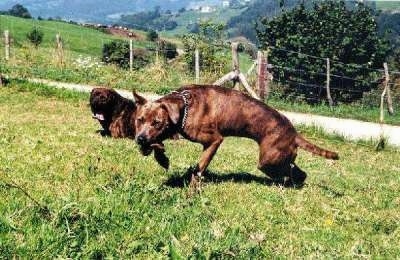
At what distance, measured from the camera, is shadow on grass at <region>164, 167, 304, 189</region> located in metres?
7.69

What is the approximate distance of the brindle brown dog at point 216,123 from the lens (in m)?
6.68

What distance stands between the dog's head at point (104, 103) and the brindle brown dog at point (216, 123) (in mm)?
4706

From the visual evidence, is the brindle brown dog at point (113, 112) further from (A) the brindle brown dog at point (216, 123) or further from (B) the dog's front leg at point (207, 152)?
(B) the dog's front leg at point (207, 152)

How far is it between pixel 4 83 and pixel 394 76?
2348cm

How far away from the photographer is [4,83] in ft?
62.8

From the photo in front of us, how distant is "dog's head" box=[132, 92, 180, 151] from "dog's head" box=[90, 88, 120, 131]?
5.36m

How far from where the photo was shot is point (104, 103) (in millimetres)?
12000

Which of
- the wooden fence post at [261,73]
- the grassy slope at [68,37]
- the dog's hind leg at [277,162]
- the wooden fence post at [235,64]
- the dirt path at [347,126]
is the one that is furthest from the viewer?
the grassy slope at [68,37]

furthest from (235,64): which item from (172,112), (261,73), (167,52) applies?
(167,52)

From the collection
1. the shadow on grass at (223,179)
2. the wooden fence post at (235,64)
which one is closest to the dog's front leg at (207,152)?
the shadow on grass at (223,179)

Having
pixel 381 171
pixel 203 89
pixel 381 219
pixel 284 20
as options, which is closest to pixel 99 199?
pixel 203 89

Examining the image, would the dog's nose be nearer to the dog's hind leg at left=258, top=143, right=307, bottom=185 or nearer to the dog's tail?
the dog's hind leg at left=258, top=143, right=307, bottom=185

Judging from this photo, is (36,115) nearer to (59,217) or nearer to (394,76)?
(59,217)

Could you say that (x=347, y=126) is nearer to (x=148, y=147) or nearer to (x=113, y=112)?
(x=113, y=112)
